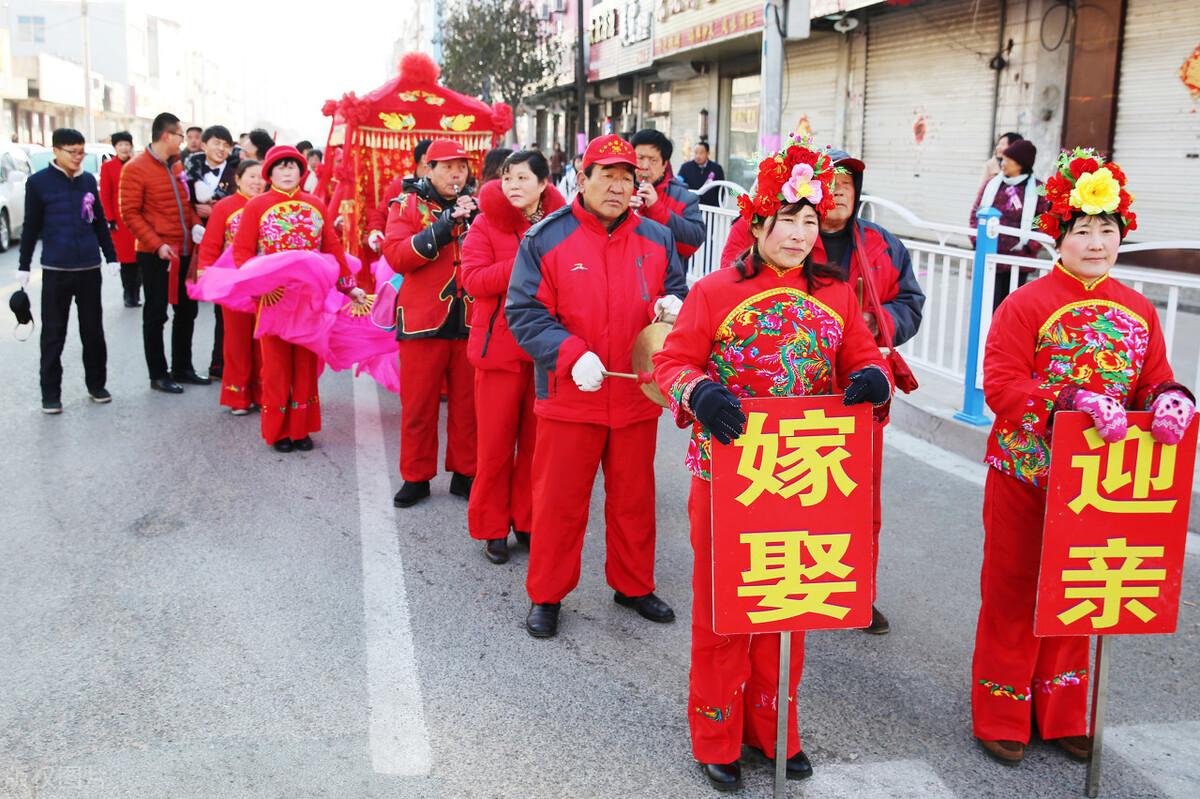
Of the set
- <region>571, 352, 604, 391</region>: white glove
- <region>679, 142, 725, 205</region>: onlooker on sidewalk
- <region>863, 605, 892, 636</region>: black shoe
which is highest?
<region>679, 142, 725, 205</region>: onlooker on sidewalk

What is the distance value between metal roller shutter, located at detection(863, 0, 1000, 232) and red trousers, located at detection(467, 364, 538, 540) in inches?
435

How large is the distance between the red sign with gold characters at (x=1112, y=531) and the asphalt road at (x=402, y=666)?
0.57 meters

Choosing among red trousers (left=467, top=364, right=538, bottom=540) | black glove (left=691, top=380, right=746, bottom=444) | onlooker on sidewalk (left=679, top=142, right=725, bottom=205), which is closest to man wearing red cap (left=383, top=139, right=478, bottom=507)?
red trousers (left=467, top=364, right=538, bottom=540)

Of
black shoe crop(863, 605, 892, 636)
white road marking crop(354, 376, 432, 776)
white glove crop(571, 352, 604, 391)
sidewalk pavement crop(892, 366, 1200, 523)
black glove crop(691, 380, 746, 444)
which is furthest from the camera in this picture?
sidewalk pavement crop(892, 366, 1200, 523)

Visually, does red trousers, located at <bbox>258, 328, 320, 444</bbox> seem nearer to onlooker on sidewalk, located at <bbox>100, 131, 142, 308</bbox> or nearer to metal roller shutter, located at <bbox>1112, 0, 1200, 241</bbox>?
onlooker on sidewalk, located at <bbox>100, 131, 142, 308</bbox>

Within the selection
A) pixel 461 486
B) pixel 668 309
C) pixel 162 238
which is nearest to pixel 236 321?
pixel 162 238

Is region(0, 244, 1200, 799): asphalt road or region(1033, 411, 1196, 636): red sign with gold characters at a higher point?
region(1033, 411, 1196, 636): red sign with gold characters

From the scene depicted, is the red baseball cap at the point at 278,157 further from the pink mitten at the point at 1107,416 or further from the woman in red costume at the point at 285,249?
the pink mitten at the point at 1107,416

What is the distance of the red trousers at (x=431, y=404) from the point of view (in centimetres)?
606

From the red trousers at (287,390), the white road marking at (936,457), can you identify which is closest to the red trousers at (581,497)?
the white road marking at (936,457)

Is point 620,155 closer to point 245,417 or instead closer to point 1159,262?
point 245,417

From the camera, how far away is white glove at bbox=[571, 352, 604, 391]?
390cm

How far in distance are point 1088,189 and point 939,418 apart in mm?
4325

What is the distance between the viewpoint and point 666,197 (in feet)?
21.5
